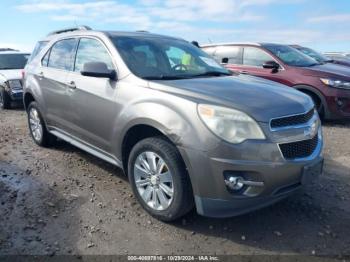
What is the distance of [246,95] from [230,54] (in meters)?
6.15

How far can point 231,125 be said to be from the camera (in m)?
3.29

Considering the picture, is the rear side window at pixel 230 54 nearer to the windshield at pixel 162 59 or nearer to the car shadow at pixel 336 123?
the car shadow at pixel 336 123

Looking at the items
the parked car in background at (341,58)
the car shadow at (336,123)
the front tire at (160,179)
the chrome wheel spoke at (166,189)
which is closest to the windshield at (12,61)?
the car shadow at (336,123)

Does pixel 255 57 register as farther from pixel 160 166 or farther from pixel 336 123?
pixel 160 166

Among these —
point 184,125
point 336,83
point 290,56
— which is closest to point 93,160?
point 184,125

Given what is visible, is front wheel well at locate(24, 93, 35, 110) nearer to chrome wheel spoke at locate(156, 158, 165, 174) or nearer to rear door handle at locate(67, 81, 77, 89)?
rear door handle at locate(67, 81, 77, 89)

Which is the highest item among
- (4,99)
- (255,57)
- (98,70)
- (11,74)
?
(98,70)

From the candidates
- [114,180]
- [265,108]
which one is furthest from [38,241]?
[265,108]

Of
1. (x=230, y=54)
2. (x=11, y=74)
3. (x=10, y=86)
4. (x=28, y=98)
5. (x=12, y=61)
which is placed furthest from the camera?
(x=12, y=61)

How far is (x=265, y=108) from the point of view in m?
3.44

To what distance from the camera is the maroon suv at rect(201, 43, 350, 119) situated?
25.5 ft

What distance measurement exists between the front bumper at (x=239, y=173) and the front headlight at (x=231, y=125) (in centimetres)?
6

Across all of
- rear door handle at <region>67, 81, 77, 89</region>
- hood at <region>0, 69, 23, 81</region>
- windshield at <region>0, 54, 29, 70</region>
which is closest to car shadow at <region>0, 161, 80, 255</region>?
rear door handle at <region>67, 81, 77, 89</region>

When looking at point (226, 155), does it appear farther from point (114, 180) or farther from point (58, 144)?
point (58, 144)
